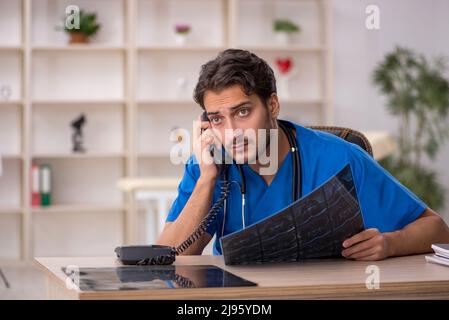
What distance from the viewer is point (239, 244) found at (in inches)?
68.8

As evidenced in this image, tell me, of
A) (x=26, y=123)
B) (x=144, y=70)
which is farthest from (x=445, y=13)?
(x=26, y=123)

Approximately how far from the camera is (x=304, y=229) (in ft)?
5.70

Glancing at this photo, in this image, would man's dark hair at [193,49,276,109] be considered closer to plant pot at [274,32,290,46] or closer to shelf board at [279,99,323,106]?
shelf board at [279,99,323,106]

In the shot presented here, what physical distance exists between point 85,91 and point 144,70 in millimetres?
540

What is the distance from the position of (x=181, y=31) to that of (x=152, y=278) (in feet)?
18.1

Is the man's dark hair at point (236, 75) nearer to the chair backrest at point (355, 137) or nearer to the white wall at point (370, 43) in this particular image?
the chair backrest at point (355, 137)

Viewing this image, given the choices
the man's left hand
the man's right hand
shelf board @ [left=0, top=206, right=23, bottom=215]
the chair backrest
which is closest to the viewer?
the man's left hand

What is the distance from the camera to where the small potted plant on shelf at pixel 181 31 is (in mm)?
6934

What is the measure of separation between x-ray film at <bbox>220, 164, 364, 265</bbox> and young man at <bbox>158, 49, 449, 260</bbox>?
0.97ft

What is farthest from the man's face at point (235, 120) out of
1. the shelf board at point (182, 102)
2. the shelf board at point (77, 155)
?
the shelf board at point (77, 155)

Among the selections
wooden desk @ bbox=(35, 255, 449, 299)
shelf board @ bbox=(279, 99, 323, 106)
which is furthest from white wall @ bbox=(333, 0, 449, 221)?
wooden desk @ bbox=(35, 255, 449, 299)

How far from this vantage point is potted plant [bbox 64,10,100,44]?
6.79 m

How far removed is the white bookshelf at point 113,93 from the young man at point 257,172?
4687mm
